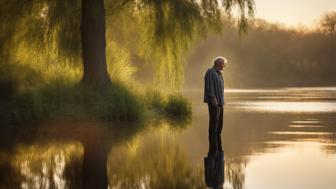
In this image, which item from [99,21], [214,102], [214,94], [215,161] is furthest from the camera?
[99,21]

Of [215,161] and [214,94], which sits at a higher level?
[214,94]

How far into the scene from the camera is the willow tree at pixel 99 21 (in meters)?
21.4

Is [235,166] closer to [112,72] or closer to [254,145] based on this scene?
[254,145]

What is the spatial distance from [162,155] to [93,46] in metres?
10.1

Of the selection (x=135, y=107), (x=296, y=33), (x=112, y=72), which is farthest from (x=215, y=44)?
(x=135, y=107)

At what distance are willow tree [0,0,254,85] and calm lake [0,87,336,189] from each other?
3.31m

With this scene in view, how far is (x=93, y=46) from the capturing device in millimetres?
21844

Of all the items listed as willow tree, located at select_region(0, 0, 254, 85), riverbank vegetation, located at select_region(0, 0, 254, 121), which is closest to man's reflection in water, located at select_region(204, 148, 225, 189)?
riverbank vegetation, located at select_region(0, 0, 254, 121)

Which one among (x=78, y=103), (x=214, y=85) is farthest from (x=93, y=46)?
(x=214, y=85)

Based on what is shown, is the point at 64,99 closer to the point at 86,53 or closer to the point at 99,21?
the point at 86,53

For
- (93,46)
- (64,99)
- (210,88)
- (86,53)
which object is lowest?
(64,99)

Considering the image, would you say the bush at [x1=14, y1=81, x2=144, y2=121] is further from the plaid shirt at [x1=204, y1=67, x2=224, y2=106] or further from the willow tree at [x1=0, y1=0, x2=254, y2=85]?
the plaid shirt at [x1=204, y1=67, x2=224, y2=106]

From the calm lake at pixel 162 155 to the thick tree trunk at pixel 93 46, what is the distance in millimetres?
3013

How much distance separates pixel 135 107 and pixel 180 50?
8.67 ft
